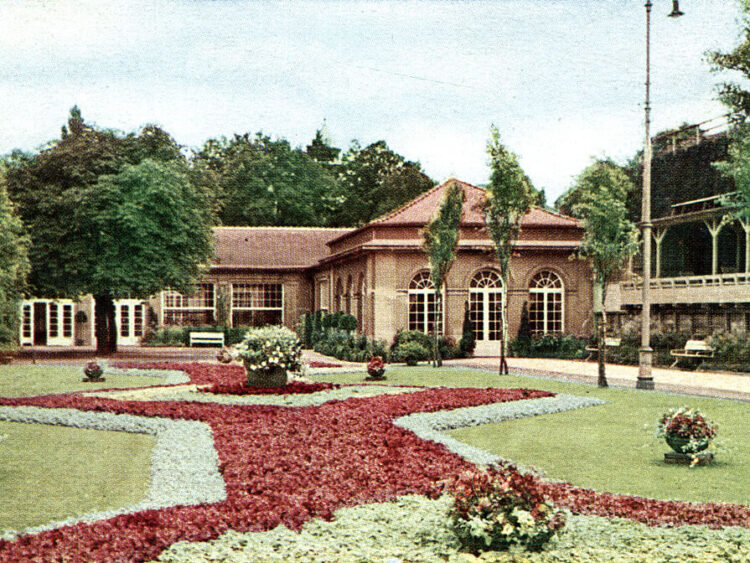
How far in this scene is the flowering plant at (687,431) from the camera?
10430mm

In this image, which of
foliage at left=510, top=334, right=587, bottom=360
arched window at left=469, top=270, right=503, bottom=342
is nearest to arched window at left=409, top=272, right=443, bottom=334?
arched window at left=469, top=270, right=503, bottom=342

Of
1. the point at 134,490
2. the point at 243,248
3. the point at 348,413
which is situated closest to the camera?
the point at 134,490

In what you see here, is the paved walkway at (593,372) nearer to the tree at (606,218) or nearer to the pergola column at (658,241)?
the tree at (606,218)

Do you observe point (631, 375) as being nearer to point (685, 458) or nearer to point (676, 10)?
point (676, 10)

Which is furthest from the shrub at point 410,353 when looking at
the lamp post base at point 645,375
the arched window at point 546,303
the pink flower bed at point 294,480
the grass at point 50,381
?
the pink flower bed at point 294,480

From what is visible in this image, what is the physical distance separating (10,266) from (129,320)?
17460mm

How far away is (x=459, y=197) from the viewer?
2606 centimetres

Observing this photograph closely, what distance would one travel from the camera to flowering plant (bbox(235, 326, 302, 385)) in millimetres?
17375

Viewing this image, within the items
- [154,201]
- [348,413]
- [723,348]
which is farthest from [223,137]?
[348,413]

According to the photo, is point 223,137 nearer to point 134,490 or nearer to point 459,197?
point 459,197

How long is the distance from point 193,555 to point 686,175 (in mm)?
34602

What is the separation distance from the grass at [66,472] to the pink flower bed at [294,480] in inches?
39.1

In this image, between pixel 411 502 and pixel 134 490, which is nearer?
pixel 411 502

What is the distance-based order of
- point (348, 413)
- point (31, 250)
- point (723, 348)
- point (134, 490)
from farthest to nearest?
1. point (31, 250)
2. point (723, 348)
3. point (348, 413)
4. point (134, 490)
